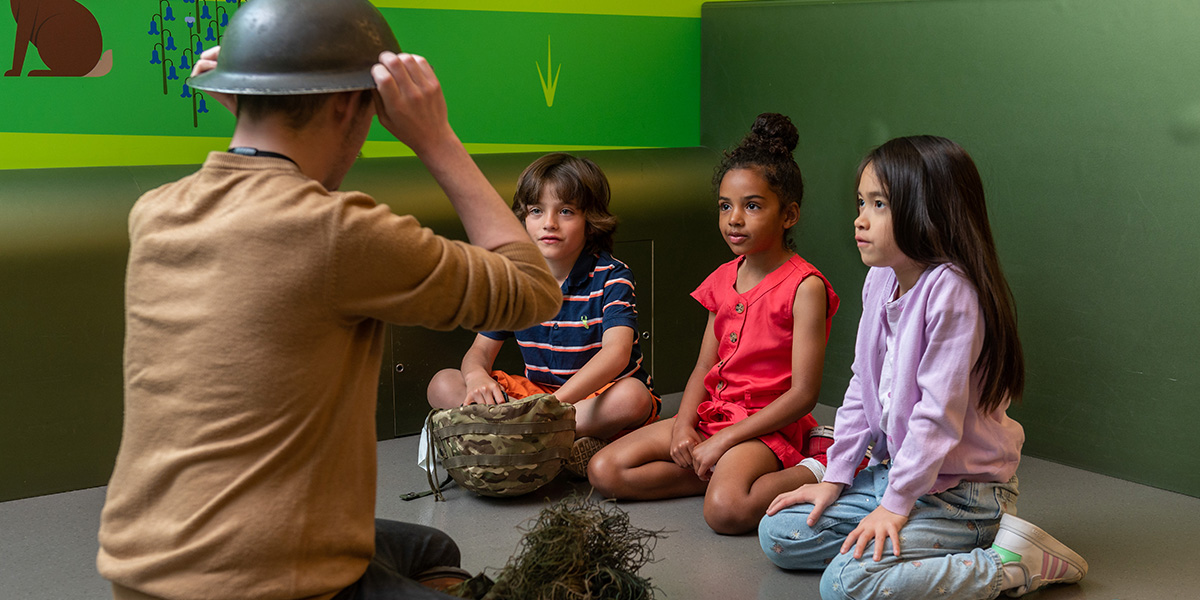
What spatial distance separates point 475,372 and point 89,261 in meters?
0.95

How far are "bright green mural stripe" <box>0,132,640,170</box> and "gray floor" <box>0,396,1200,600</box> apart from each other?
82 cm

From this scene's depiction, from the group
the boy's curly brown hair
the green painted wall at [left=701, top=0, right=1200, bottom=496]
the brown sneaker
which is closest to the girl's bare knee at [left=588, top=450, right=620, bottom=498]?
the brown sneaker

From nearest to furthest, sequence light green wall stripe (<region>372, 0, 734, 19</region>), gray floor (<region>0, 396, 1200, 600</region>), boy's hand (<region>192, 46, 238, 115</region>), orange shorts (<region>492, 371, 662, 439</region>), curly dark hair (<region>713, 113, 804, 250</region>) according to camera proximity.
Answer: boy's hand (<region>192, 46, 238, 115</region>), gray floor (<region>0, 396, 1200, 600</region>), curly dark hair (<region>713, 113, 804, 250</region>), orange shorts (<region>492, 371, 662, 439</region>), light green wall stripe (<region>372, 0, 734, 19</region>)

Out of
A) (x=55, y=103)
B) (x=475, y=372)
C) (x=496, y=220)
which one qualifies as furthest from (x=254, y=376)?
(x=55, y=103)

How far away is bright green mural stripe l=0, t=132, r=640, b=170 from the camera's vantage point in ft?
8.64

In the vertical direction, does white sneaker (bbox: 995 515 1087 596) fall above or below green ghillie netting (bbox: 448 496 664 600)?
below

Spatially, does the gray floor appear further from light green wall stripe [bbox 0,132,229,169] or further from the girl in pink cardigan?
light green wall stripe [bbox 0,132,229,169]

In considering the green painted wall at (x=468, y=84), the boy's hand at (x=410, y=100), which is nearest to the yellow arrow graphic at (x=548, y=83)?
the green painted wall at (x=468, y=84)

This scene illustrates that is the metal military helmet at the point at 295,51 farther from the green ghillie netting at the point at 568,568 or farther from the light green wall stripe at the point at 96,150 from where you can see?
the light green wall stripe at the point at 96,150

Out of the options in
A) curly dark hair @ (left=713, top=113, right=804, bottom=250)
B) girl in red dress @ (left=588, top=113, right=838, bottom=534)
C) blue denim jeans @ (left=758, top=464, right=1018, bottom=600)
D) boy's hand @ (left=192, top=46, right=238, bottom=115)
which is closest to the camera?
boy's hand @ (left=192, top=46, right=238, bottom=115)

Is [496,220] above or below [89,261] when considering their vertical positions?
above

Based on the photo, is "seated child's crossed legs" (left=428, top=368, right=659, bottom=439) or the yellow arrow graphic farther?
the yellow arrow graphic

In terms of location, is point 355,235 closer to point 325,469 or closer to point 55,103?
point 325,469

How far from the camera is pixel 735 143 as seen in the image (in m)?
3.54
